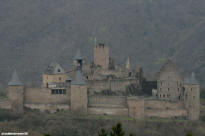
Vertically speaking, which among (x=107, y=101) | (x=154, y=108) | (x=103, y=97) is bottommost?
(x=154, y=108)

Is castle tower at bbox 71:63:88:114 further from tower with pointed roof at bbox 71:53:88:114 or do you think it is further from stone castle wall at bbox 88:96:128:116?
stone castle wall at bbox 88:96:128:116

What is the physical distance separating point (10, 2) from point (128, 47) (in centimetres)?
2489

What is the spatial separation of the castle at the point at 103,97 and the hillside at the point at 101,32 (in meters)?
29.3

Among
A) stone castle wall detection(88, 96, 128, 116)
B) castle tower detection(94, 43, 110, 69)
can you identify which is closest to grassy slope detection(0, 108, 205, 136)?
stone castle wall detection(88, 96, 128, 116)

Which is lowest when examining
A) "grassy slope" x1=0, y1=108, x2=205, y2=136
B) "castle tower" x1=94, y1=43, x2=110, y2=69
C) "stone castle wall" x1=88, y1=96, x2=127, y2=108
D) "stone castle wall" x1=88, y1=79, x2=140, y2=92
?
"grassy slope" x1=0, y1=108, x2=205, y2=136

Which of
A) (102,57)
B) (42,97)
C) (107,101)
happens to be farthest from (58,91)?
(102,57)

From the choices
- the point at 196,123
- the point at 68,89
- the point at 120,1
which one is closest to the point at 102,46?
the point at 68,89

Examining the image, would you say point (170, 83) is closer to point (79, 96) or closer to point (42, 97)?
point (79, 96)

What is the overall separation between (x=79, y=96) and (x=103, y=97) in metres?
2.18

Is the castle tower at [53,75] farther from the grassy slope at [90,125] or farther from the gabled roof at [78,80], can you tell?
the grassy slope at [90,125]

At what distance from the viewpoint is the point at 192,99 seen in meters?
60.6

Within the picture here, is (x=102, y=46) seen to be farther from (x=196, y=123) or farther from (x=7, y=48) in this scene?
(x=7, y=48)

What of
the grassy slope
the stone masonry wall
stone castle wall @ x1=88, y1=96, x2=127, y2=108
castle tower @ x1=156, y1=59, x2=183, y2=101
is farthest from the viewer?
castle tower @ x1=156, y1=59, x2=183, y2=101

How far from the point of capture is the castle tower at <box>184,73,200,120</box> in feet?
198
